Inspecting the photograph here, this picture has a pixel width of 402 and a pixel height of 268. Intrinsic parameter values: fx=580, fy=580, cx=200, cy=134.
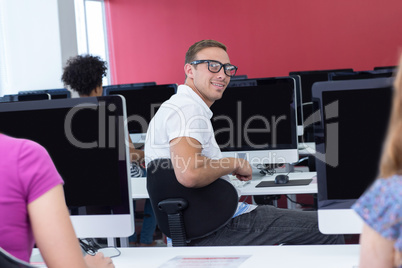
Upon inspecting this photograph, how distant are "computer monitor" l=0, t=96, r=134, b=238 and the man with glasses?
1.51ft

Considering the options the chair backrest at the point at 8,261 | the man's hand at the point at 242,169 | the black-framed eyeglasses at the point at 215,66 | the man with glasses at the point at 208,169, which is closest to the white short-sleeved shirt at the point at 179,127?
the man with glasses at the point at 208,169

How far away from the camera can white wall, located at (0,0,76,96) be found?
7.56m

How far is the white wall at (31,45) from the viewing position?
756 cm

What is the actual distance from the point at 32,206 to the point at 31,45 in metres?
7.08

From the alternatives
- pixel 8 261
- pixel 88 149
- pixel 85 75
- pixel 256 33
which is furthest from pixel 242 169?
pixel 256 33

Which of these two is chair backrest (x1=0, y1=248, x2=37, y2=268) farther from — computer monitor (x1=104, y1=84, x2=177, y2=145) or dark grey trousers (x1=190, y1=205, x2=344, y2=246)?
computer monitor (x1=104, y1=84, x2=177, y2=145)

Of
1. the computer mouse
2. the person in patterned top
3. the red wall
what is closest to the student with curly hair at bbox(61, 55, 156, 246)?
the computer mouse

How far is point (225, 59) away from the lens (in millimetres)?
2734

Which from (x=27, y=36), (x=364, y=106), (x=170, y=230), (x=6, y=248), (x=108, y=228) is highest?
(x=27, y=36)

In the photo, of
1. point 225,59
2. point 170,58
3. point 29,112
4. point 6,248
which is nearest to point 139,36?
point 170,58

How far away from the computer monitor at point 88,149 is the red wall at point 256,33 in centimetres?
817

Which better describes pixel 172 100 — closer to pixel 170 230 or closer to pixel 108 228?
pixel 170 230

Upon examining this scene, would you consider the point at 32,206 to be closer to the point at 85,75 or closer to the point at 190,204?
the point at 190,204

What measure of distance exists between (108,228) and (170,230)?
1.79 feet
